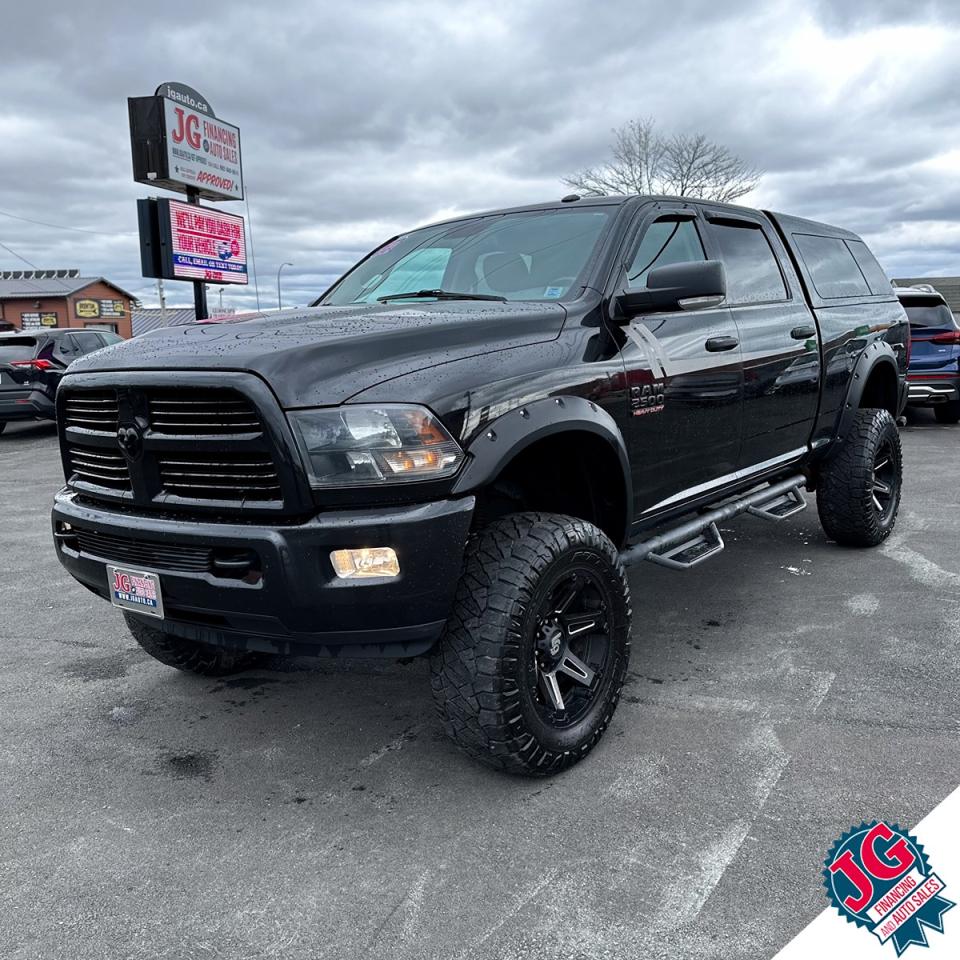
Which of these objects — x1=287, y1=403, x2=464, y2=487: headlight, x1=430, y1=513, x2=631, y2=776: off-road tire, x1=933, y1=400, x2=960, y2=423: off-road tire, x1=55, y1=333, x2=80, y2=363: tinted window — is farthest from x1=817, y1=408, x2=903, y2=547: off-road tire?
x1=55, y1=333, x2=80, y2=363: tinted window

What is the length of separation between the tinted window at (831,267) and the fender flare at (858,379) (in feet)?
1.21

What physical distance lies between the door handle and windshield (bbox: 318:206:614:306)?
0.69 m

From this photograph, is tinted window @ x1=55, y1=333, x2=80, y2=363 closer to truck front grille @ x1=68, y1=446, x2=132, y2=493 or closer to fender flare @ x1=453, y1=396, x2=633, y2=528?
truck front grille @ x1=68, y1=446, x2=132, y2=493

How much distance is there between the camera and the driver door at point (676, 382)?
11.1ft

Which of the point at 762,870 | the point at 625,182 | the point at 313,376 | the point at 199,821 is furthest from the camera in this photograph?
the point at 625,182

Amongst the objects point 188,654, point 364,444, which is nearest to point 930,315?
point 188,654

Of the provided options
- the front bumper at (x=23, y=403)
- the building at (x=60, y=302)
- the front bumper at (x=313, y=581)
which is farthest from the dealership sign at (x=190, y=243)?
the building at (x=60, y=302)

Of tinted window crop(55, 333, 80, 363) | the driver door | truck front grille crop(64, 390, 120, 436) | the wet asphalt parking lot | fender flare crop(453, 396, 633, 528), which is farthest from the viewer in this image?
tinted window crop(55, 333, 80, 363)

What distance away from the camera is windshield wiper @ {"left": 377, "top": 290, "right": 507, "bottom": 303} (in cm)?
348

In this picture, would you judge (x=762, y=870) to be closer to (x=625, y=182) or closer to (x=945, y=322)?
(x=945, y=322)

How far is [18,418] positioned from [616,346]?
12613mm

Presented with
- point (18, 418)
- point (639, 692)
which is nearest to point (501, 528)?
point (639, 692)

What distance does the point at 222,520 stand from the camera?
2.60 m

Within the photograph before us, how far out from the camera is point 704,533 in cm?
412
